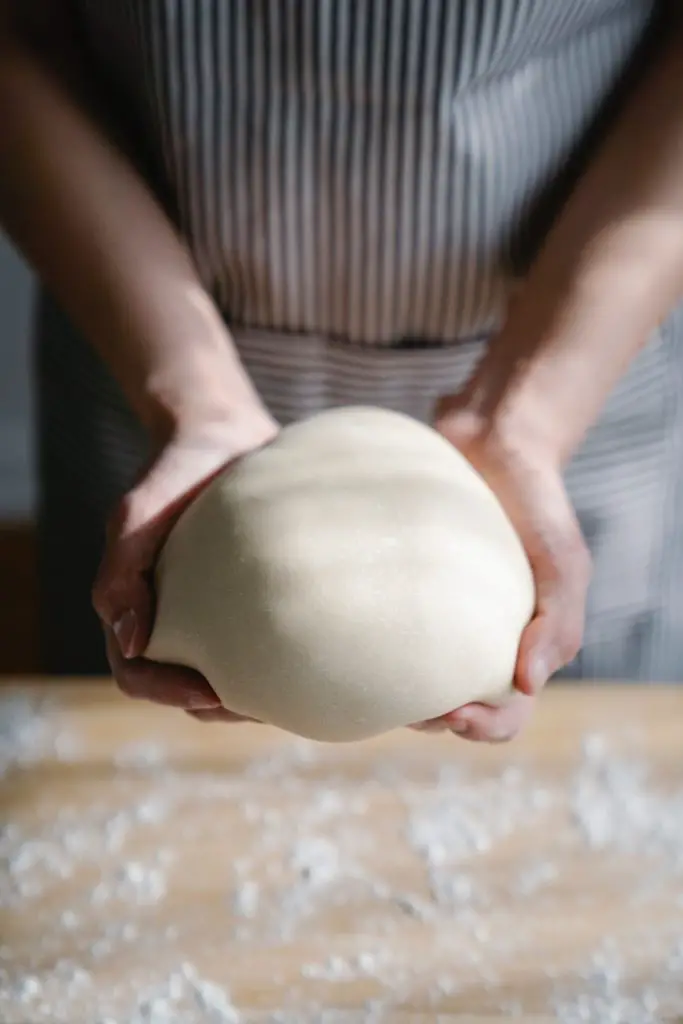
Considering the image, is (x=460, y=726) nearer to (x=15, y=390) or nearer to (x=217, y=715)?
(x=217, y=715)

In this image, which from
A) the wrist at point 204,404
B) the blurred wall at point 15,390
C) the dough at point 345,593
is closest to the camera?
the dough at point 345,593

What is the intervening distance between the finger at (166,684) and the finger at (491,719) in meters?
0.12

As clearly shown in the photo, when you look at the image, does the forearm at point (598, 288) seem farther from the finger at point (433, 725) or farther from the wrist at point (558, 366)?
the finger at point (433, 725)

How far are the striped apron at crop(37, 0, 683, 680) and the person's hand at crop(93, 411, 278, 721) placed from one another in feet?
0.54

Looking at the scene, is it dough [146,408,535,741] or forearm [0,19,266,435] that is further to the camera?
forearm [0,19,266,435]

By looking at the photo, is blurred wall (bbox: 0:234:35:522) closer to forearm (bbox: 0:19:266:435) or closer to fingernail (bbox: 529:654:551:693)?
forearm (bbox: 0:19:266:435)

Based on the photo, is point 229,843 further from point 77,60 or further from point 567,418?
point 77,60

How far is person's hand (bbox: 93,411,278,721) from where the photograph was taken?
0.55 metres

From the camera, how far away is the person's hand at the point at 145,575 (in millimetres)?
547

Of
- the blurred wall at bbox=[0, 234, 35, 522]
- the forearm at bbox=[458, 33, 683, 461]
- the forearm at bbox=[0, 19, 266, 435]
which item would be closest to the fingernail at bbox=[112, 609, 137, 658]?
the forearm at bbox=[0, 19, 266, 435]

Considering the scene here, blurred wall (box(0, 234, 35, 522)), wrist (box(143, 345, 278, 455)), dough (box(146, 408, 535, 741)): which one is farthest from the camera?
blurred wall (box(0, 234, 35, 522))

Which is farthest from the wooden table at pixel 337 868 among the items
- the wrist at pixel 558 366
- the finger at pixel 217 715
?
the wrist at pixel 558 366

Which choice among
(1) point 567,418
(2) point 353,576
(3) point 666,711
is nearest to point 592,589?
(3) point 666,711

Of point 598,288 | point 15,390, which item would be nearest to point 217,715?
point 598,288
